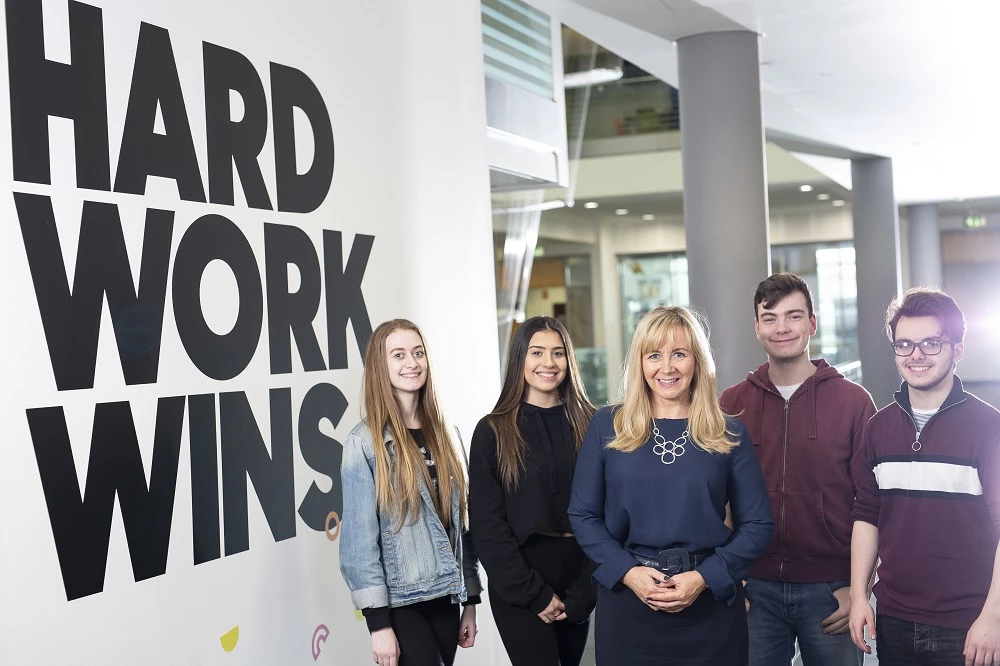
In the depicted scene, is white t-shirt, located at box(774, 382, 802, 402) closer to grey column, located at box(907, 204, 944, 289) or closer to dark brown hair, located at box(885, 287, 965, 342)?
dark brown hair, located at box(885, 287, 965, 342)

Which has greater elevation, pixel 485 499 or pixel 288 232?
pixel 288 232

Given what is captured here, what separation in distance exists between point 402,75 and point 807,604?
236 cm

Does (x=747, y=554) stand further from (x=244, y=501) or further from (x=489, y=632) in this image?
(x=489, y=632)

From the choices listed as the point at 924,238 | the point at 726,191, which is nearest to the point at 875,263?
the point at 726,191

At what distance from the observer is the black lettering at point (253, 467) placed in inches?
112

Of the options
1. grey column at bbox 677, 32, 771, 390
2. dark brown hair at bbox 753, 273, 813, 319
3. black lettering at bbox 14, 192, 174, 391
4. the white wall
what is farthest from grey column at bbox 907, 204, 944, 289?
black lettering at bbox 14, 192, 174, 391

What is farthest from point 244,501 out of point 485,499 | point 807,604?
point 807,604

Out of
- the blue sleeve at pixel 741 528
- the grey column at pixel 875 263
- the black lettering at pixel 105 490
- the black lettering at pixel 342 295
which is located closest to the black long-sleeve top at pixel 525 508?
the blue sleeve at pixel 741 528

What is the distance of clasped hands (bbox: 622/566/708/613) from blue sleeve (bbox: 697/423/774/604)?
0.11 ft

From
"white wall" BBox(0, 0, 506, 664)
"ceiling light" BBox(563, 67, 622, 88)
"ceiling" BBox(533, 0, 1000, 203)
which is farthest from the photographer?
"ceiling light" BBox(563, 67, 622, 88)

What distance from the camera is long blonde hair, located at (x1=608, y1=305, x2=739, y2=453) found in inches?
96.4

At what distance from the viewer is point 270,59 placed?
3.14 m

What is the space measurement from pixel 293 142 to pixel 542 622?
1.69m

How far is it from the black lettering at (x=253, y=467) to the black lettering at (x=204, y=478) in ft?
0.12
